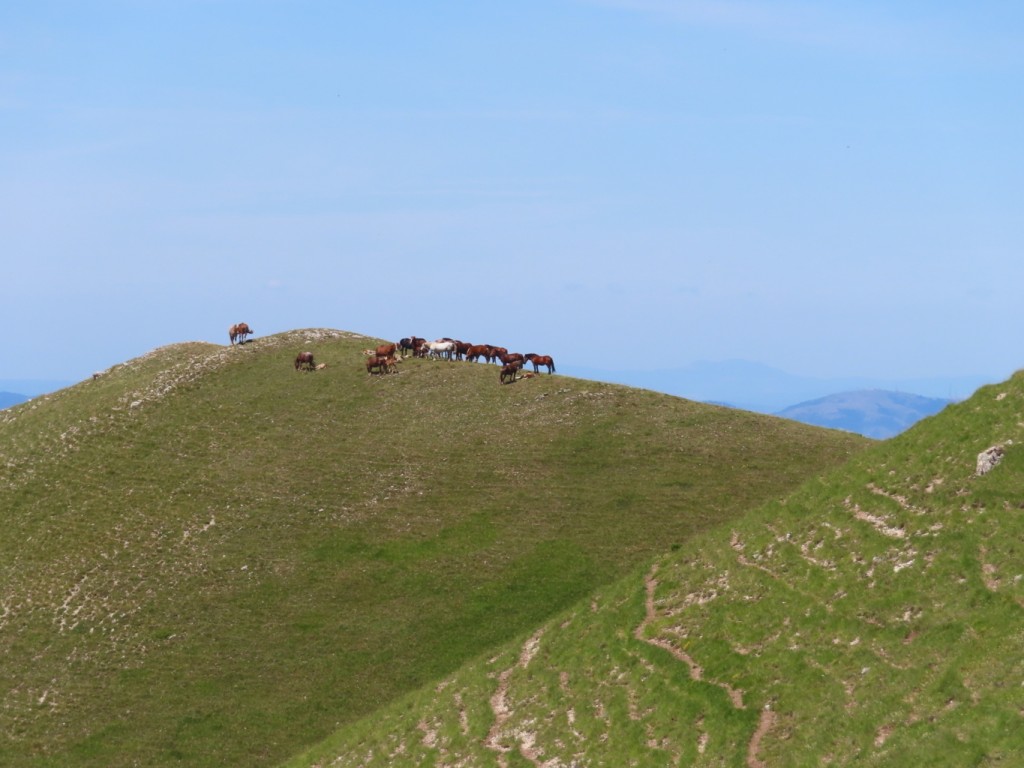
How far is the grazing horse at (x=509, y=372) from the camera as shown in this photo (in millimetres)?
91562

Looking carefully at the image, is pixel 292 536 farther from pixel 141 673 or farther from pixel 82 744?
pixel 82 744

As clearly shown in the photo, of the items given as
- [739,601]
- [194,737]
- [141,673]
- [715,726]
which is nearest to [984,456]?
[739,601]

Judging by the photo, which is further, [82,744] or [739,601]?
[82,744]

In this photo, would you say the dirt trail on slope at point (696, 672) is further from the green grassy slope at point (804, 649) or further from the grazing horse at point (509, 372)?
the grazing horse at point (509, 372)

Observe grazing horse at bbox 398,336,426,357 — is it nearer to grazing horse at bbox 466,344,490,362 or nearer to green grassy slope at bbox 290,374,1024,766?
grazing horse at bbox 466,344,490,362

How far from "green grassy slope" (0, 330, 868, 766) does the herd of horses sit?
159 centimetres

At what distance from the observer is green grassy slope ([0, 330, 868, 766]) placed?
59.3 meters

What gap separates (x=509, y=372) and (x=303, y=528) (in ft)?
83.6

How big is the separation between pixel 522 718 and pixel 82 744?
84.3ft

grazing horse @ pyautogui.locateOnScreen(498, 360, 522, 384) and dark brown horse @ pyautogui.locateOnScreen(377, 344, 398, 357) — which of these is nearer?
grazing horse @ pyautogui.locateOnScreen(498, 360, 522, 384)

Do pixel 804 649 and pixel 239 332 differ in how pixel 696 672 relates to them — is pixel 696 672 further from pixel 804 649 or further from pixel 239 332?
pixel 239 332

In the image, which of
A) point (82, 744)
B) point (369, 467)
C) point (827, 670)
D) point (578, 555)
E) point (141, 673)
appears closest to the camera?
point (827, 670)

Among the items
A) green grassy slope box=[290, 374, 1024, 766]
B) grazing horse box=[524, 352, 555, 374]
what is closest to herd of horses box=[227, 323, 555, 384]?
grazing horse box=[524, 352, 555, 374]

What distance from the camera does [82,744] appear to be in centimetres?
5622
